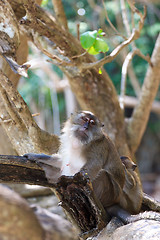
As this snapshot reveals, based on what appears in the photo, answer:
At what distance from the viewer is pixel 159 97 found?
11.3m

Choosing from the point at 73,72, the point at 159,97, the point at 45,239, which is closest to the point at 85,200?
the point at 45,239

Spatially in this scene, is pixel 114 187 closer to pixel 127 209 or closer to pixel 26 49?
pixel 127 209

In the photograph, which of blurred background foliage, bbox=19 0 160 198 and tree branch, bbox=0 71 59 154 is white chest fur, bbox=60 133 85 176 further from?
blurred background foliage, bbox=19 0 160 198

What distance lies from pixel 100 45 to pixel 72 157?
1.19 m

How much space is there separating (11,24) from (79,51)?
1472 millimetres

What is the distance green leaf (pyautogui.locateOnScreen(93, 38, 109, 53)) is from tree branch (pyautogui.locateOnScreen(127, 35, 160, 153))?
153 cm

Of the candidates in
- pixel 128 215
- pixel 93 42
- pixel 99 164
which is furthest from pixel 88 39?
pixel 128 215

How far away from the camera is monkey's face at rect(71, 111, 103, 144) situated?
3270mm

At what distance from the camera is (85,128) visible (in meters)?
3.29

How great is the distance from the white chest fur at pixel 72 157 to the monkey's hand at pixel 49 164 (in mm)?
69

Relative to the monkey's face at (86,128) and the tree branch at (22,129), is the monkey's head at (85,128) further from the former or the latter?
the tree branch at (22,129)

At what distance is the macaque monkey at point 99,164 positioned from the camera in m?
2.97

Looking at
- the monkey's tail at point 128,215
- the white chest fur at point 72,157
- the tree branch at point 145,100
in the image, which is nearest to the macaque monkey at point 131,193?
the monkey's tail at point 128,215

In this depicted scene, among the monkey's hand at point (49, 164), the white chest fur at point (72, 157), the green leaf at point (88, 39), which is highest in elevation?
the green leaf at point (88, 39)
